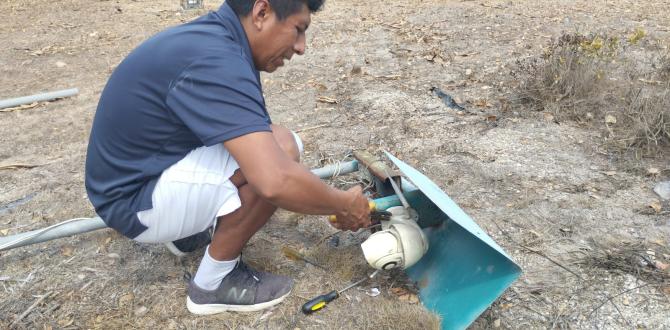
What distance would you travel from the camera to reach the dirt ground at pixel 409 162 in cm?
232

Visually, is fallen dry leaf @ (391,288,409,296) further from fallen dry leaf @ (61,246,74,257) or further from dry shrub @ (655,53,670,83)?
dry shrub @ (655,53,670,83)

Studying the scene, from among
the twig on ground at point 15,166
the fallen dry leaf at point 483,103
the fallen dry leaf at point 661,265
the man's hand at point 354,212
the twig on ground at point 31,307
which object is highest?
the man's hand at point 354,212

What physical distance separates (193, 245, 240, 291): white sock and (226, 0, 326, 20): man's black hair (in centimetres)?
100

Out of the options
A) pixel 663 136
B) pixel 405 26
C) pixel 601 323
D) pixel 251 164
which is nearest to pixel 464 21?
pixel 405 26

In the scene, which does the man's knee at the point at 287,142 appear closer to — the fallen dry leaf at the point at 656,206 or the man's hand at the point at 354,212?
the man's hand at the point at 354,212

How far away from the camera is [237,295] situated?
7.63 ft

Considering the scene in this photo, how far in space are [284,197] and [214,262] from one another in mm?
607

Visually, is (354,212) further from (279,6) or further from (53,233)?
(53,233)

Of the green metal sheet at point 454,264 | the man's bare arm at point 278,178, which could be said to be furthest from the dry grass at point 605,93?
the man's bare arm at point 278,178

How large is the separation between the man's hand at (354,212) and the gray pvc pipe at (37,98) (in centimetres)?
387

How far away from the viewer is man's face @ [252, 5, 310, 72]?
6.35 ft

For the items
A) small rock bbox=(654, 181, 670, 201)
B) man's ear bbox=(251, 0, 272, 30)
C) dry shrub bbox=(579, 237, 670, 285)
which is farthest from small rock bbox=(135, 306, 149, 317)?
small rock bbox=(654, 181, 670, 201)

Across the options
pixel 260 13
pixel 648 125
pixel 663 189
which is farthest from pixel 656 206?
pixel 260 13

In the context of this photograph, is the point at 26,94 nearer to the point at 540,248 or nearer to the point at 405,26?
the point at 405,26
